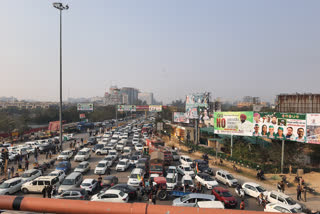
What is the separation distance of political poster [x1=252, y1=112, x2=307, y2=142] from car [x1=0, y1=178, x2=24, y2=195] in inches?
1017

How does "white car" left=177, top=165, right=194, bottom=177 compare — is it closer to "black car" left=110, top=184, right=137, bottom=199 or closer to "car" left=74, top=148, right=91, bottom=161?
"black car" left=110, top=184, right=137, bottom=199

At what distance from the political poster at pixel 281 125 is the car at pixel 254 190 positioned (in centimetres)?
967

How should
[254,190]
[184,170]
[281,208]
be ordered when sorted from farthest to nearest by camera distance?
[184,170], [254,190], [281,208]

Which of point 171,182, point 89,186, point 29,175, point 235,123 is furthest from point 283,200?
point 29,175

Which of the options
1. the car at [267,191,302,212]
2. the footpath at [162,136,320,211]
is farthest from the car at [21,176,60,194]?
the footpath at [162,136,320,211]

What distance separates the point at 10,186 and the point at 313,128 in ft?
91.0

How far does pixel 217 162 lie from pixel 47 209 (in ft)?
95.1

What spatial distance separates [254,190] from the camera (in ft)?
54.5

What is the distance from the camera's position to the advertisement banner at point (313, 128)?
850 inches

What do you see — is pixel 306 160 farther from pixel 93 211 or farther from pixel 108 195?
pixel 93 211

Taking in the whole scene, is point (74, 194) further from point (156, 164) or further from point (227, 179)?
point (227, 179)

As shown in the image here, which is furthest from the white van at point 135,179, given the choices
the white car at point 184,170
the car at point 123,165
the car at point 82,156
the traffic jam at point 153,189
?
the car at point 82,156

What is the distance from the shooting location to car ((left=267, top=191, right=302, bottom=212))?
550 inches

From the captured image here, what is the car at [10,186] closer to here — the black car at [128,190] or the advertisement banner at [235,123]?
the black car at [128,190]
